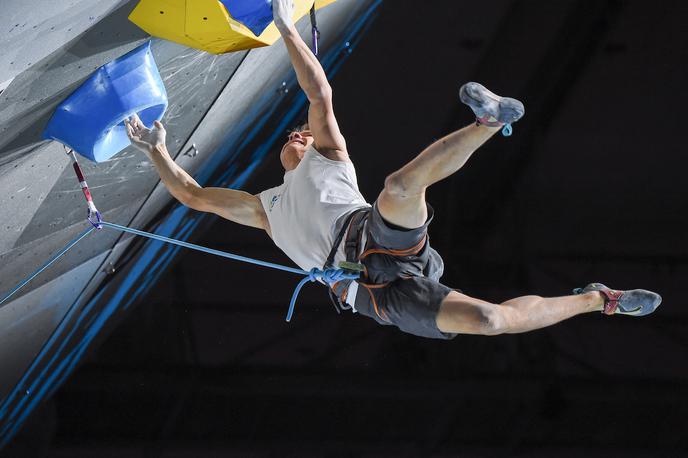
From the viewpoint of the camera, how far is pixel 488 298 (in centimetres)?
329

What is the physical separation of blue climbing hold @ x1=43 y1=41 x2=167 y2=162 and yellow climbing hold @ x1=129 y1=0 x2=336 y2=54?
9 centimetres

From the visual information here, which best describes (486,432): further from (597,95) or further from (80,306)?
(80,306)

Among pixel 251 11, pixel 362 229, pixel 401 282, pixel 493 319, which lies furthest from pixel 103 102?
pixel 493 319

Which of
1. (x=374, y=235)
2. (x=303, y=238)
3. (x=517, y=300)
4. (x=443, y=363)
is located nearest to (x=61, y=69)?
(x=303, y=238)

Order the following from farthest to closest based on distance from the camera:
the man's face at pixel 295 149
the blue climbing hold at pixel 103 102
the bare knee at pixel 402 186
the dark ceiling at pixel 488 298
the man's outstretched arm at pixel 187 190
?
the dark ceiling at pixel 488 298
the man's face at pixel 295 149
the man's outstretched arm at pixel 187 190
the blue climbing hold at pixel 103 102
the bare knee at pixel 402 186

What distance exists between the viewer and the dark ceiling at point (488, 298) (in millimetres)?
3178

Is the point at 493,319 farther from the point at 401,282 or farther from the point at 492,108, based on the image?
the point at 492,108

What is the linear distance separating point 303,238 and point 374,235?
0.77ft

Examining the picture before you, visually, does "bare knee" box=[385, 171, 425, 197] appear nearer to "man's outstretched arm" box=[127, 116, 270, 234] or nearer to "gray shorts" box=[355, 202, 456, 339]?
"gray shorts" box=[355, 202, 456, 339]

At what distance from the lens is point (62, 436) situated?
3.26m

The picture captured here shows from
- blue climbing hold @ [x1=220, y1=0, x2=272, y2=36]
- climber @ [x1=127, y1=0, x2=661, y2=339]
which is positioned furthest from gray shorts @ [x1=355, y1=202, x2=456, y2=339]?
blue climbing hold @ [x1=220, y1=0, x2=272, y2=36]

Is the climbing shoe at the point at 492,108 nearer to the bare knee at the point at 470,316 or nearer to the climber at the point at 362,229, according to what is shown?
the climber at the point at 362,229

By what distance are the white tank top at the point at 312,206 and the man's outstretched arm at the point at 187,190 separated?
0.05 m

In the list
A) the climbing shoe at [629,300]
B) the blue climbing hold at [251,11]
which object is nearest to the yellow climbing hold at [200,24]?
the blue climbing hold at [251,11]
